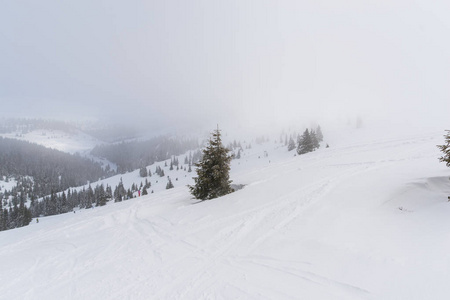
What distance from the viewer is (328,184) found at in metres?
14.9

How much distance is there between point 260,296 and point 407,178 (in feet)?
43.4

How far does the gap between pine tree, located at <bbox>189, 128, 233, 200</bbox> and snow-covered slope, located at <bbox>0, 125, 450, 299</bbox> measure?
6149 millimetres

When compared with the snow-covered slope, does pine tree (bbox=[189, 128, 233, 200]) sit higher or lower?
higher

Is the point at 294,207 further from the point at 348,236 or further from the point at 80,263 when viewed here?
the point at 80,263

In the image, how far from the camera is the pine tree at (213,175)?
19.4 meters

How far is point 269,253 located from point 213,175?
1259 centimetres

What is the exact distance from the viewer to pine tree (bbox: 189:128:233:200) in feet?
63.8

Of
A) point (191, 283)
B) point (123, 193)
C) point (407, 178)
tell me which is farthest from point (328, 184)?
point (123, 193)

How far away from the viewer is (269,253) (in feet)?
23.9

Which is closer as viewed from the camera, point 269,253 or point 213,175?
point 269,253

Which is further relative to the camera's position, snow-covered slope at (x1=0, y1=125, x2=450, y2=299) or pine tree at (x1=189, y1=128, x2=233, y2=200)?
pine tree at (x1=189, y1=128, x2=233, y2=200)

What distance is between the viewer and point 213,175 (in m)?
19.5

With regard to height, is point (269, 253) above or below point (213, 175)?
below

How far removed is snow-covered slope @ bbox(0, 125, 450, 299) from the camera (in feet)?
17.4
